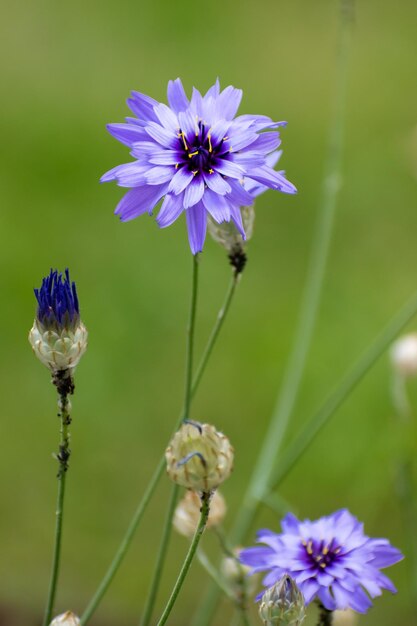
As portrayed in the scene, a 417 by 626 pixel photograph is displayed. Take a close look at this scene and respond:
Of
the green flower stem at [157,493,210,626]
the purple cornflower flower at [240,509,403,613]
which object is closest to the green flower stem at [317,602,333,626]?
the purple cornflower flower at [240,509,403,613]

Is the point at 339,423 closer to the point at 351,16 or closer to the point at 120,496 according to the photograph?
the point at 120,496

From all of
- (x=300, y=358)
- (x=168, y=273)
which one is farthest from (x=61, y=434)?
(x=168, y=273)

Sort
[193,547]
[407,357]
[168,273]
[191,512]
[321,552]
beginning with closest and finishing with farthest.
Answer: [193,547] < [321,552] < [191,512] < [407,357] < [168,273]

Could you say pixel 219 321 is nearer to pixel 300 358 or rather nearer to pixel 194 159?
pixel 194 159

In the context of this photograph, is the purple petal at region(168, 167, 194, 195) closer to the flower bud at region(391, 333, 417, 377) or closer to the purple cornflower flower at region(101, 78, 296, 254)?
the purple cornflower flower at region(101, 78, 296, 254)

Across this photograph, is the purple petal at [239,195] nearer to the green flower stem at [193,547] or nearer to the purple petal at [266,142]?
the purple petal at [266,142]

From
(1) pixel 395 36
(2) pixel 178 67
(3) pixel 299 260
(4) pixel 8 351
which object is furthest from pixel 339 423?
(1) pixel 395 36
